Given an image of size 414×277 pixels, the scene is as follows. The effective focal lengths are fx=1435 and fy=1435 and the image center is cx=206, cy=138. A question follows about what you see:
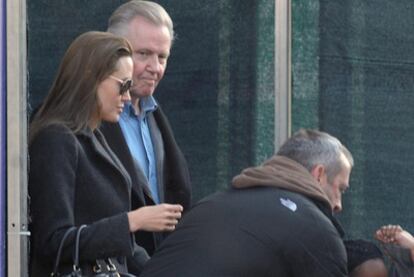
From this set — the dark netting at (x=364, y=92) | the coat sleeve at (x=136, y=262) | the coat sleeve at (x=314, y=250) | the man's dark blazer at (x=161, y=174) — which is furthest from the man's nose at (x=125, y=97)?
the dark netting at (x=364, y=92)

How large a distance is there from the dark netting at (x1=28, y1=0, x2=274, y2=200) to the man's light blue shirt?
687 mm

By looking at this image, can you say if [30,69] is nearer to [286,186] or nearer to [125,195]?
[125,195]

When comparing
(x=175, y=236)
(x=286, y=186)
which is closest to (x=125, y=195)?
(x=175, y=236)

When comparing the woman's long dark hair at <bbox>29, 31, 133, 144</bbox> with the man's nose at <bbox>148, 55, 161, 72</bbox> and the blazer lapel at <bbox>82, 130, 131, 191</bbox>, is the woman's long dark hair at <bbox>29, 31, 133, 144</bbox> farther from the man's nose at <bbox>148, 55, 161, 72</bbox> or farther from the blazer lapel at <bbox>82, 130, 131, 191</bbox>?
the man's nose at <bbox>148, 55, 161, 72</bbox>

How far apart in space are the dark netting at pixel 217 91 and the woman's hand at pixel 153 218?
139 centimetres

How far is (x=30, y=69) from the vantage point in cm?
641

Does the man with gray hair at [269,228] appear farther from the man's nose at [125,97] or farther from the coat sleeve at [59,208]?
the man's nose at [125,97]

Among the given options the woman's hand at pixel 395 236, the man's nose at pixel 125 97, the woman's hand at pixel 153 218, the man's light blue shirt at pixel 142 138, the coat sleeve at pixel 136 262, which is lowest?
the woman's hand at pixel 395 236

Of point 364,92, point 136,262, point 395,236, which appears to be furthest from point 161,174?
point 364,92

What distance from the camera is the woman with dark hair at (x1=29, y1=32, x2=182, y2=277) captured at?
16.8 feet

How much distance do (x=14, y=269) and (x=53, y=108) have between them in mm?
683

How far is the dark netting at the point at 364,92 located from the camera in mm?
6785

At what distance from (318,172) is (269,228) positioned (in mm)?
437

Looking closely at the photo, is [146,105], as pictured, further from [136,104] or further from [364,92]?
[364,92]
